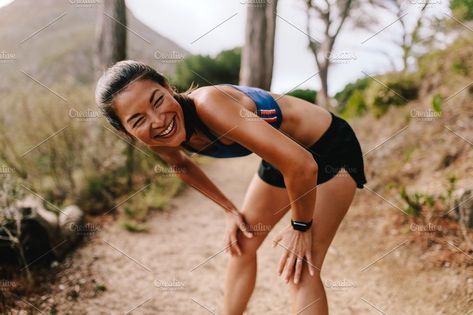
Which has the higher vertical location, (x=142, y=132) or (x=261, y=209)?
(x=142, y=132)

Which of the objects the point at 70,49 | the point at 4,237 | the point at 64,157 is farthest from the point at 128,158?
the point at 70,49

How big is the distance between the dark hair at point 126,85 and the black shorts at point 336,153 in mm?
519

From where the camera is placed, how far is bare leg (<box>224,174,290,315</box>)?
1.86 m

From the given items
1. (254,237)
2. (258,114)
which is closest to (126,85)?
(258,114)

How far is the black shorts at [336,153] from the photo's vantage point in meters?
1.63

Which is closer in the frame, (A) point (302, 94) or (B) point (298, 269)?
(B) point (298, 269)

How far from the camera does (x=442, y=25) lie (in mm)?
6492

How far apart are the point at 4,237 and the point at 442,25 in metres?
6.87

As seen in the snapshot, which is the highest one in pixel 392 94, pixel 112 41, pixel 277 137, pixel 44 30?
pixel 277 137

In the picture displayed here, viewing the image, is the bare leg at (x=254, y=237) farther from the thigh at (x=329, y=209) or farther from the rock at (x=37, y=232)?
the rock at (x=37, y=232)

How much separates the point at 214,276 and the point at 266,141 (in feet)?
7.33

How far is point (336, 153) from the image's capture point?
163cm

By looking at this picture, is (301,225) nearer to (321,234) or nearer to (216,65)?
(321,234)

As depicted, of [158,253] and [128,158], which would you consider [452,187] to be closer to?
[158,253]
